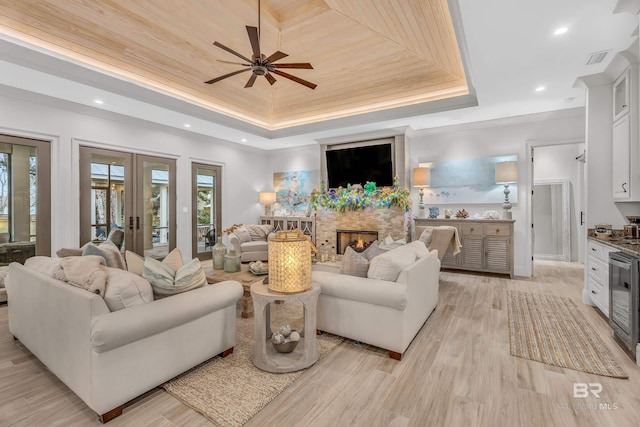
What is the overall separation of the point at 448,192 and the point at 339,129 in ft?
8.03

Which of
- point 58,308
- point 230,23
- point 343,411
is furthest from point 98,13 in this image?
point 343,411

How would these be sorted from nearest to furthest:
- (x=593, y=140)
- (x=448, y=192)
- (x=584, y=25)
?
1. (x=584, y=25)
2. (x=593, y=140)
3. (x=448, y=192)

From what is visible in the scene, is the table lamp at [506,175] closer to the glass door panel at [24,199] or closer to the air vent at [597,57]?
the air vent at [597,57]

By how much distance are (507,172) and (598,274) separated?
2.25 meters

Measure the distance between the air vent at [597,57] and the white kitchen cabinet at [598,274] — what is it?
1934 millimetres

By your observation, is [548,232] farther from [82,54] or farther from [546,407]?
[82,54]

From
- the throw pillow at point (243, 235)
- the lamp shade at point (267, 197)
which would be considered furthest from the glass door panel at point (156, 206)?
the lamp shade at point (267, 197)

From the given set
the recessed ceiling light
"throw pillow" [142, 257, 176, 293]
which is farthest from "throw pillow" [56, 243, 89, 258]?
the recessed ceiling light

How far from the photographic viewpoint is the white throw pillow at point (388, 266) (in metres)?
2.47

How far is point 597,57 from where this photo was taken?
3.09 m

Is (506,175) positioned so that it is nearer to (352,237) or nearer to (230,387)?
(352,237)

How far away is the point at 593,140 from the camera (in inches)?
142

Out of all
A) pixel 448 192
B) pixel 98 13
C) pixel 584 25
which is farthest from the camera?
pixel 448 192

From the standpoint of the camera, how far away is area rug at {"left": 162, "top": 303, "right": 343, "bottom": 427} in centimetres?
175
